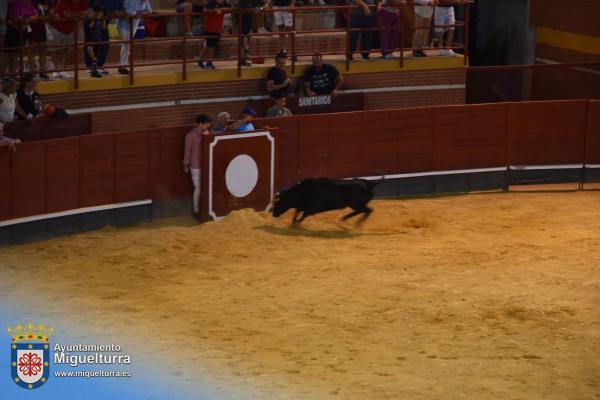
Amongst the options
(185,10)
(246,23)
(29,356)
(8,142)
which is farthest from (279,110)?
(29,356)

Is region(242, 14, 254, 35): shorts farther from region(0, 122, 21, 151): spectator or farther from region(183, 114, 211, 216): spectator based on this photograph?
region(0, 122, 21, 151): spectator

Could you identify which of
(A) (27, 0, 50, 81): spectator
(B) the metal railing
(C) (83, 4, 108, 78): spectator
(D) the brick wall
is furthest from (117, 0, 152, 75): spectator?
(D) the brick wall

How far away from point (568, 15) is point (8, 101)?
12930 mm

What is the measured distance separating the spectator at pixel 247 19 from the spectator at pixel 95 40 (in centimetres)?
215

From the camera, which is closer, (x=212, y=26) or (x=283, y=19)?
(x=212, y=26)

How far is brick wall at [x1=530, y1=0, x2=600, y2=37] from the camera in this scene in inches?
1004

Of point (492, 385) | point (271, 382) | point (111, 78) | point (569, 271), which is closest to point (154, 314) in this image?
point (271, 382)

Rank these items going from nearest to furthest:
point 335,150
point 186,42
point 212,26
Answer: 1. point 335,150
2. point 212,26
3. point 186,42

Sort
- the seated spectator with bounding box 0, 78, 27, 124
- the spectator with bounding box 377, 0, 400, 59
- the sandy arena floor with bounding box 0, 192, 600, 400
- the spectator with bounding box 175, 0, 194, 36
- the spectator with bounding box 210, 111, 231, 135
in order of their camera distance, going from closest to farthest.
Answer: the sandy arena floor with bounding box 0, 192, 600, 400
the seated spectator with bounding box 0, 78, 27, 124
the spectator with bounding box 210, 111, 231, 135
the spectator with bounding box 175, 0, 194, 36
the spectator with bounding box 377, 0, 400, 59

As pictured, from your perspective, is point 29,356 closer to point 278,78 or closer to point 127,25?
point 127,25

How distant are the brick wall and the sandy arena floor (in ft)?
22.4

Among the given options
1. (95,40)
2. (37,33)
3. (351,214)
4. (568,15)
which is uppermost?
(568,15)

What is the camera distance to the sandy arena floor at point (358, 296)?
480 inches

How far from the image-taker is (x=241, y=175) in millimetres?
18891
